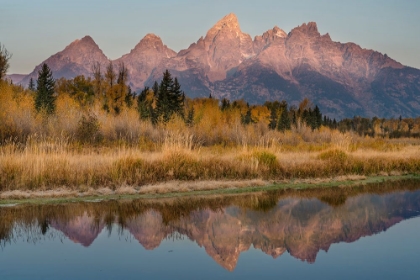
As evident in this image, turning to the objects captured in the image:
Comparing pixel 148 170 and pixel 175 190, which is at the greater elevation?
pixel 148 170

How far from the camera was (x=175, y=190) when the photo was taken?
1398cm

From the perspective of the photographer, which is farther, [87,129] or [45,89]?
[45,89]

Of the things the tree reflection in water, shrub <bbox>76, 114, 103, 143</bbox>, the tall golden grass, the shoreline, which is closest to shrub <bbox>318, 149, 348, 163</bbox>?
the tall golden grass

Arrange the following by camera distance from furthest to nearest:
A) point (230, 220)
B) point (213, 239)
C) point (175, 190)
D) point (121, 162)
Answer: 1. point (121, 162)
2. point (175, 190)
3. point (230, 220)
4. point (213, 239)

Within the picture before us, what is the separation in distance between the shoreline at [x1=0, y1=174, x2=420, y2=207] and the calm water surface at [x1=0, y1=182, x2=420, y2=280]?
668 millimetres

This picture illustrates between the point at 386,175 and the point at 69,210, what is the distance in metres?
Result: 12.8

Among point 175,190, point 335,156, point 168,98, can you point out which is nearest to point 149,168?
point 175,190

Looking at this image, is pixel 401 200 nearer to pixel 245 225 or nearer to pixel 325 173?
pixel 325 173

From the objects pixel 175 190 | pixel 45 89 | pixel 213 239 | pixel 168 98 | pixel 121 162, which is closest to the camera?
pixel 213 239

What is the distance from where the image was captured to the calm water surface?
6.82m

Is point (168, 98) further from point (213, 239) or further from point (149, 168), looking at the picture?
point (213, 239)

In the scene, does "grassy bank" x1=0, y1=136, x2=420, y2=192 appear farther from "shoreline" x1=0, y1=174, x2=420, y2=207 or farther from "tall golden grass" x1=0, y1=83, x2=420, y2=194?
"shoreline" x1=0, y1=174, x2=420, y2=207

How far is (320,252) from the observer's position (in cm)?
775

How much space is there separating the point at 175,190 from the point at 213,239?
546 cm
